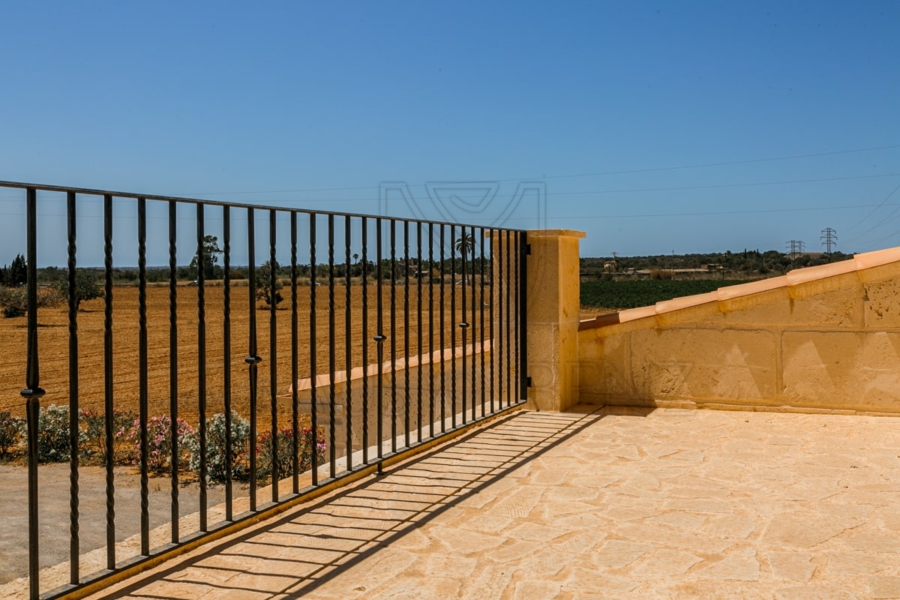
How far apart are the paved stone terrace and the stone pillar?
1084mm

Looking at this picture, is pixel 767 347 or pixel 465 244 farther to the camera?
pixel 767 347

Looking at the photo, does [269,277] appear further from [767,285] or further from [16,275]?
[767,285]

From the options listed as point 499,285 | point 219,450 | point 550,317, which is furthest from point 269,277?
point 219,450

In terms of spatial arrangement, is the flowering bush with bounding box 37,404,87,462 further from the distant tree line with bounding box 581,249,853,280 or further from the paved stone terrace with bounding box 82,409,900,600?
the distant tree line with bounding box 581,249,853,280

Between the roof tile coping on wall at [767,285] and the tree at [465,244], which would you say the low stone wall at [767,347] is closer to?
the roof tile coping on wall at [767,285]

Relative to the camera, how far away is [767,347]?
19.7 feet

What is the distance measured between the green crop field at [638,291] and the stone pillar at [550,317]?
36312mm

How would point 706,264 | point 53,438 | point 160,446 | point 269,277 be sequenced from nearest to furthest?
point 269,277
point 160,446
point 53,438
point 706,264

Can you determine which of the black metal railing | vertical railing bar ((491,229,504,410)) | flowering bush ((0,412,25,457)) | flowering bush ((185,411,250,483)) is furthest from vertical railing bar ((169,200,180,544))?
flowering bush ((0,412,25,457))

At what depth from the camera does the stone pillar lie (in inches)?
241

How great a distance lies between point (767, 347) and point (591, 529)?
3.27 meters

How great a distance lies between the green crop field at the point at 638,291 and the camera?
45000mm

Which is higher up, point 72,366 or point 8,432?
point 72,366

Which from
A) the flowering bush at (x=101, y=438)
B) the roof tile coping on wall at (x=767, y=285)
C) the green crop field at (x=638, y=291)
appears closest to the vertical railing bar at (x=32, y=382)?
the roof tile coping on wall at (x=767, y=285)
